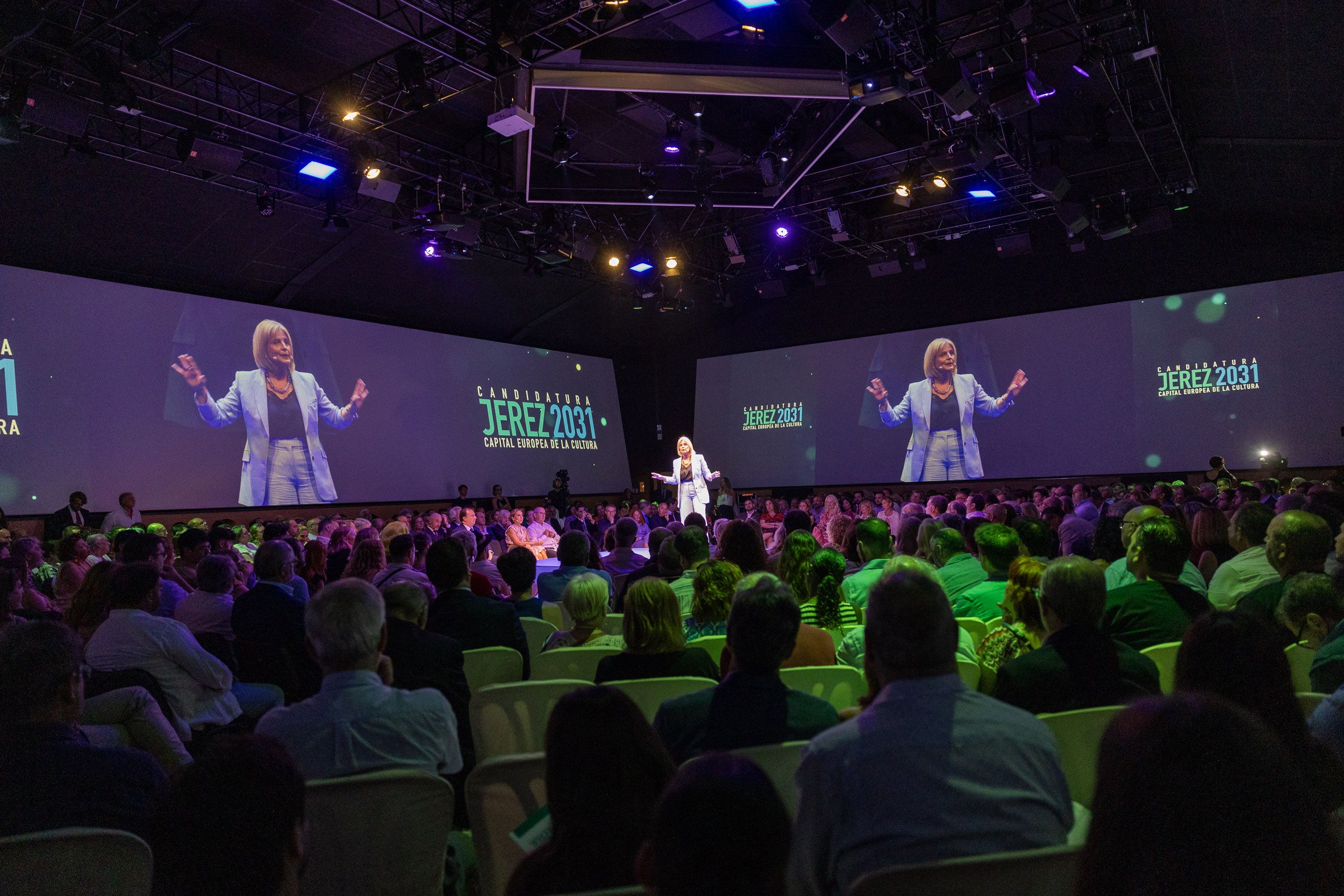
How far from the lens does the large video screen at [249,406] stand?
1117 cm

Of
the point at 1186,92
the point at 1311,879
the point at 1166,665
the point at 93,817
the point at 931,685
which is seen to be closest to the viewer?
the point at 1311,879

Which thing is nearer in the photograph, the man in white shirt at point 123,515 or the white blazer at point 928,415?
the man in white shirt at point 123,515

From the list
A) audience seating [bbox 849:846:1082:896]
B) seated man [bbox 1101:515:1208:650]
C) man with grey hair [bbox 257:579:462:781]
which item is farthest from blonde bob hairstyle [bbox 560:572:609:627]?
audience seating [bbox 849:846:1082:896]

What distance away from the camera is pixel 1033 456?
15.5 m

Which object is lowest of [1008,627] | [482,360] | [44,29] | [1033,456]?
[1008,627]

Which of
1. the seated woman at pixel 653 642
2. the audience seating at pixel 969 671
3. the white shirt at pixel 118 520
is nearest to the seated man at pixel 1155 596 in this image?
the audience seating at pixel 969 671

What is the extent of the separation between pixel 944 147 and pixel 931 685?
406 inches

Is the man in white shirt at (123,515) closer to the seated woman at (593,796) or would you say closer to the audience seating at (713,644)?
the audience seating at (713,644)

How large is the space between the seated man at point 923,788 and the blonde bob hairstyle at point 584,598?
74.4 inches

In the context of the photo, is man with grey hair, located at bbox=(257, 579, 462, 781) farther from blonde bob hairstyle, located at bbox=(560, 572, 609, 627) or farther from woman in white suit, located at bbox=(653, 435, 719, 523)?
woman in white suit, located at bbox=(653, 435, 719, 523)

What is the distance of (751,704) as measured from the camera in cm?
201

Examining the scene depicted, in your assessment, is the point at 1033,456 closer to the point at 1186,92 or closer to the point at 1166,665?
the point at 1186,92

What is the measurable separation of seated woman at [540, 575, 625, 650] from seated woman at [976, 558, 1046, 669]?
4.39 ft

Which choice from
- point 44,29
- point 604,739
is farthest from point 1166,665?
point 44,29
